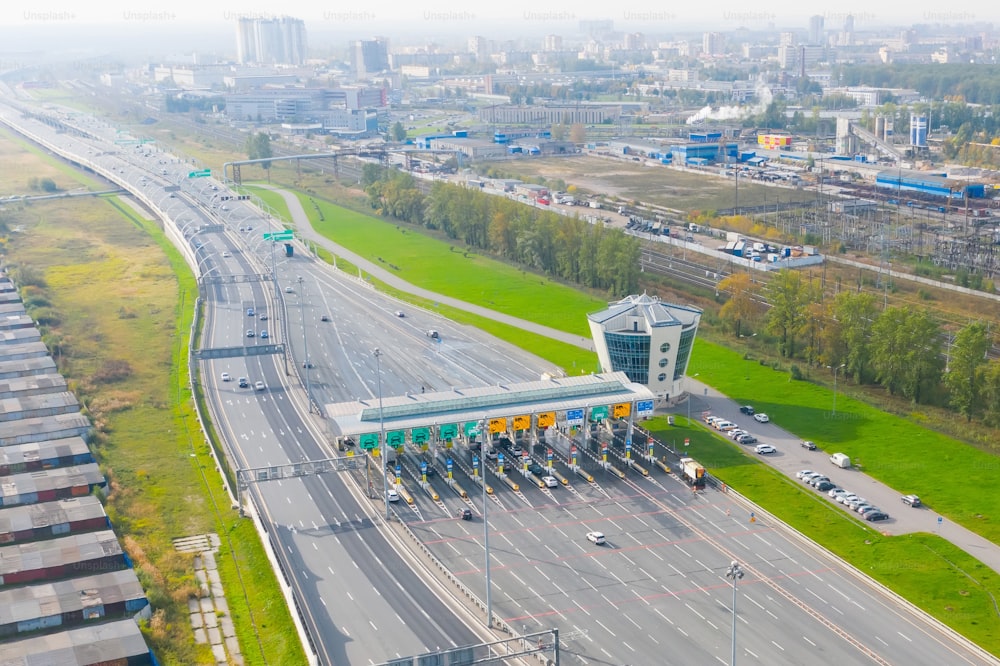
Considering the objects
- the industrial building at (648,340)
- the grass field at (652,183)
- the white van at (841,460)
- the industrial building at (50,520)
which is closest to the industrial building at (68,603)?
the industrial building at (50,520)

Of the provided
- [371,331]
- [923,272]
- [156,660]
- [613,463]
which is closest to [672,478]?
[613,463]

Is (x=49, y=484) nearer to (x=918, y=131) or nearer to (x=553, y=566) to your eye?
(x=553, y=566)

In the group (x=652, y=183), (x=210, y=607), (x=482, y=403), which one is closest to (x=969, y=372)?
(x=482, y=403)

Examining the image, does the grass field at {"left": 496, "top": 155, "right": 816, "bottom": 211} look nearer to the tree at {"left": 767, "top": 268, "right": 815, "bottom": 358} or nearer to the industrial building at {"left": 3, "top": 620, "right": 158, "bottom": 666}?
the tree at {"left": 767, "top": 268, "right": 815, "bottom": 358}

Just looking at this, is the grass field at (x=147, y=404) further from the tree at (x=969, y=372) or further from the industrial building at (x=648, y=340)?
the tree at (x=969, y=372)

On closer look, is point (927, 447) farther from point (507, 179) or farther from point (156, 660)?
point (507, 179)
